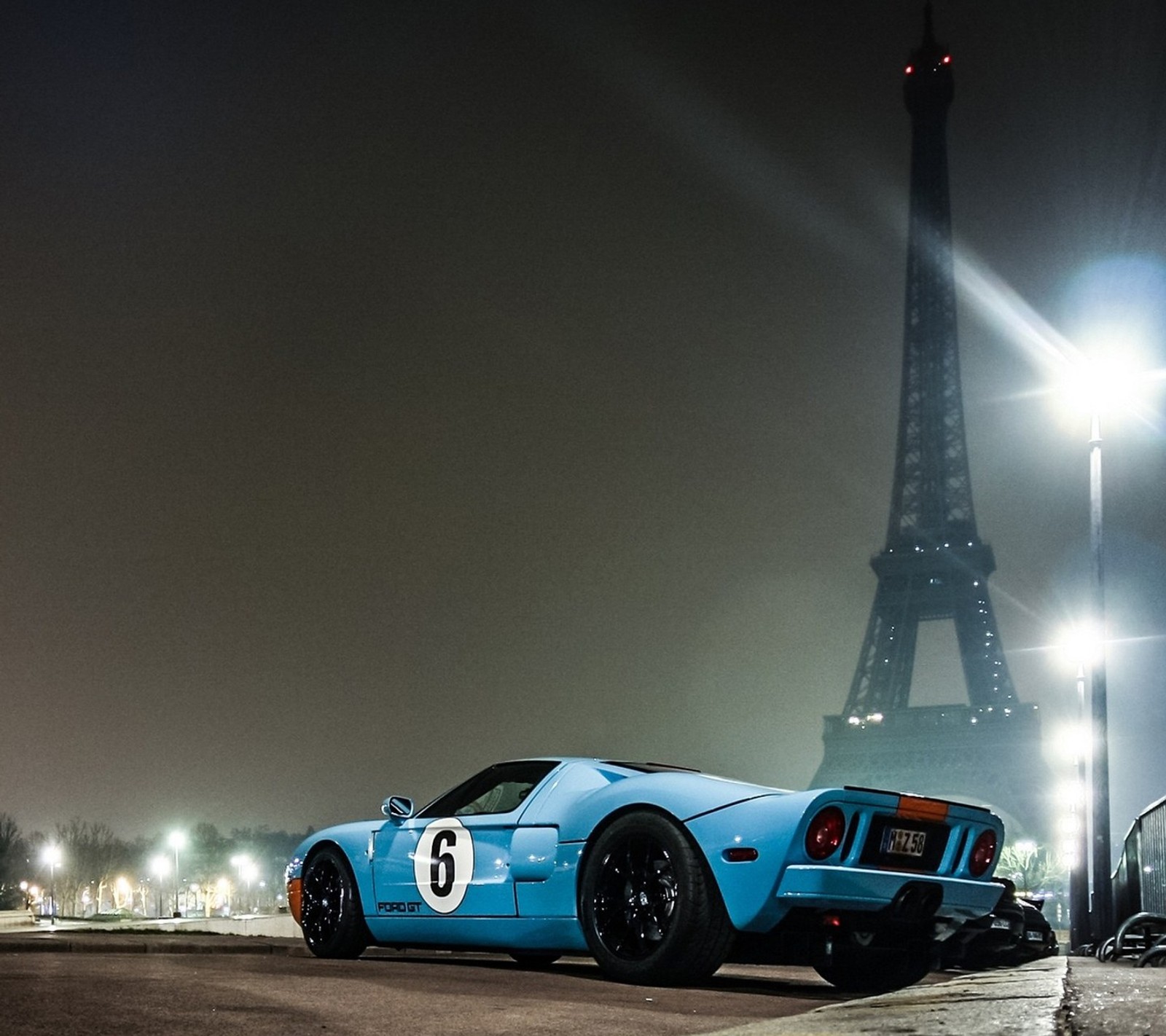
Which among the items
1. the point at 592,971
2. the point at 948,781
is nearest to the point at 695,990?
the point at 592,971

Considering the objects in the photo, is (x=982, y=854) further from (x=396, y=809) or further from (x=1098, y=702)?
(x=1098, y=702)

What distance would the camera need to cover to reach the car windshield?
679 centimetres

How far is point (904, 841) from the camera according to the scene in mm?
5809

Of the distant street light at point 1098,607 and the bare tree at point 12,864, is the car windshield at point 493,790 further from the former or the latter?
the bare tree at point 12,864

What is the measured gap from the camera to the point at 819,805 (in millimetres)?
5297

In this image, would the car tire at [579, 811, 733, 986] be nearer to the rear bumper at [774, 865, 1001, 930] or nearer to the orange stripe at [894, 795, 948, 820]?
the rear bumper at [774, 865, 1001, 930]

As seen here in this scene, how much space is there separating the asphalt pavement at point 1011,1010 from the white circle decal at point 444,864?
2.57 meters

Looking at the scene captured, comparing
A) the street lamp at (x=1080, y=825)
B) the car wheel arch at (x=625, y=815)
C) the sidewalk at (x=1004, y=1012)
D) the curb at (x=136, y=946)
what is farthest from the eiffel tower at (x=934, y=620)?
the sidewalk at (x=1004, y=1012)

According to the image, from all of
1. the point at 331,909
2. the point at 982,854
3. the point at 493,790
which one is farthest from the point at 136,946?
the point at 982,854

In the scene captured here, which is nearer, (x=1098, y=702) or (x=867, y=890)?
(x=867, y=890)

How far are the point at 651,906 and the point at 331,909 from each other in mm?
2726

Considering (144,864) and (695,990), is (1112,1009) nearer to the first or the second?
(695,990)

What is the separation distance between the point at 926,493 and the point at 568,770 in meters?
72.9

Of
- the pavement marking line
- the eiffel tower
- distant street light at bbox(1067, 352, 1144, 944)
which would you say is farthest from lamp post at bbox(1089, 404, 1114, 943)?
the eiffel tower
